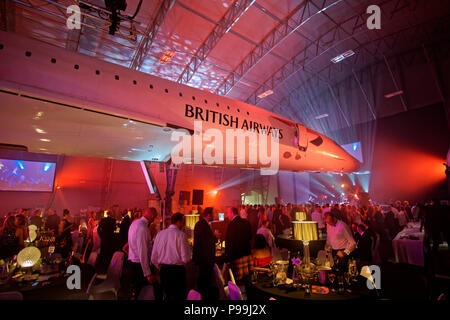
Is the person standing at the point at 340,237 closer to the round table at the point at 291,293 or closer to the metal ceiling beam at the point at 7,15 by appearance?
the round table at the point at 291,293

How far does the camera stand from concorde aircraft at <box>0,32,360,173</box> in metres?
3.54

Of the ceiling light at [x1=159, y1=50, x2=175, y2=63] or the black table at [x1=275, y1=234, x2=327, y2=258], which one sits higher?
the ceiling light at [x1=159, y1=50, x2=175, y2=63]

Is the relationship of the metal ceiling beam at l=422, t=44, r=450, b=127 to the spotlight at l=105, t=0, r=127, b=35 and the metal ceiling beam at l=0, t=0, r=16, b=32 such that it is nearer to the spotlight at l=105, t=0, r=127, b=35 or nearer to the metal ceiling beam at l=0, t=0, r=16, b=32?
the spotlight at l=105, t=0, r=127, b=35

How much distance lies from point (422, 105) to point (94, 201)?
23.8 metres

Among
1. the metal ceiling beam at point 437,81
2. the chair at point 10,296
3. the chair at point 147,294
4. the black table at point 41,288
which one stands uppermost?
the metal ceiling beam at point 437,81

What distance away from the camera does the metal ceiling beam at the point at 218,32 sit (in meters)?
9.60

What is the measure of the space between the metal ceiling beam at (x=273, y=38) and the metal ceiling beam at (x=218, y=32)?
7.73 feet

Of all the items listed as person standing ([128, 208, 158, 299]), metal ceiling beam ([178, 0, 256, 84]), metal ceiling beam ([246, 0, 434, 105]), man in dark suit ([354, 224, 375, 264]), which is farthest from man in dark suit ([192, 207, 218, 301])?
metal ceiling beam ([246, 0, 434, 105])

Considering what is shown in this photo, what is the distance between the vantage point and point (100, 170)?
628 inches

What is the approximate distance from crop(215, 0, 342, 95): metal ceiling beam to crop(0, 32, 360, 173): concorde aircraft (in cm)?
654

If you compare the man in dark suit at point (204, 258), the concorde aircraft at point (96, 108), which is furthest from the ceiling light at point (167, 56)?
the man in dark suit at point (204, 258)

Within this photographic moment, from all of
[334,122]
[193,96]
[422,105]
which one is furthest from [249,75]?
[422,105]

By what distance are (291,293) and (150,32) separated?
1249 cm

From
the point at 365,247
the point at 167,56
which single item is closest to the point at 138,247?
the point at 365,247
